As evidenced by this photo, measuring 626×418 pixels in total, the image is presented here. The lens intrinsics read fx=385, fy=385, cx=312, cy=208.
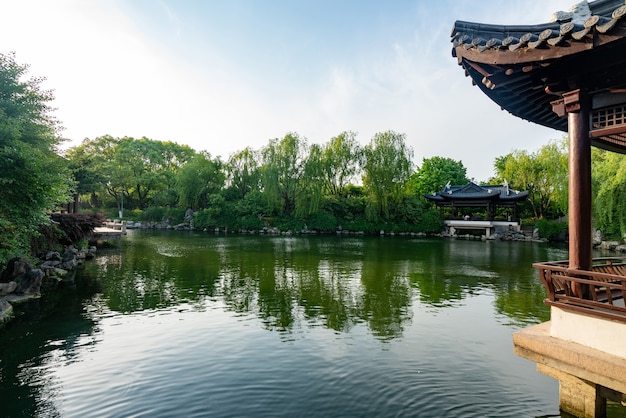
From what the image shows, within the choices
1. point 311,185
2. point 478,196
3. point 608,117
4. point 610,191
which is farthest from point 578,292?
point 311,185

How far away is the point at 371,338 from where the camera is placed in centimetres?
655

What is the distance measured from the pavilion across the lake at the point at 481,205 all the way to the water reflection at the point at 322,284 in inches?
538

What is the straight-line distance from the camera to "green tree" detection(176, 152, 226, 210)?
37175 millimetres

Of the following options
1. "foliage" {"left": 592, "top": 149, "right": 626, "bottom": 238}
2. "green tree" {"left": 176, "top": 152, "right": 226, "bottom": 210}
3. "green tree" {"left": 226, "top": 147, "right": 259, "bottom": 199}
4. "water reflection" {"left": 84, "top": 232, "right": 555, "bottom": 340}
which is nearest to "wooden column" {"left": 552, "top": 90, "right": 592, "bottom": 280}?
"water reflection" {"left": 84, "top": 232, "right": 555, "bottom": 340}

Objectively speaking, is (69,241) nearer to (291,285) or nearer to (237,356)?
(291,285)

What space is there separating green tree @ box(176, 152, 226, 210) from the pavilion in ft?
117

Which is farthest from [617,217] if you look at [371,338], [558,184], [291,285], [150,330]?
[150,330]

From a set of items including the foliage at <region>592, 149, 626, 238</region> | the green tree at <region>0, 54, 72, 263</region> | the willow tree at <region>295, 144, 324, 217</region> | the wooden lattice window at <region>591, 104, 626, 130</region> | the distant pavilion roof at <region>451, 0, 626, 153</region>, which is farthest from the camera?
the willow tree at <region>295, 144, 324, 217</region>

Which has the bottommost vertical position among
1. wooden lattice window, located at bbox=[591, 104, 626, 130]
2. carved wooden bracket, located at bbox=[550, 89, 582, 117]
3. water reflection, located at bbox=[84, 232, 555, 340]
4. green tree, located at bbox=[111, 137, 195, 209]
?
water reflection, located at bbox=[84, 232, 555, 340]

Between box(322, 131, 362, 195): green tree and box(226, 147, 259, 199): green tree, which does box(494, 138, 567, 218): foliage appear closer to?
box(322, 131, 362, 195): green tree

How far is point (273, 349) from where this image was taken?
6.05 meters

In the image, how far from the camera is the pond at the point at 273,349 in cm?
438

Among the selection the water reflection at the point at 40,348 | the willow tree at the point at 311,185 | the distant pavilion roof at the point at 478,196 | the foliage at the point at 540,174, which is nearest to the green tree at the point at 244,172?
the willow tree at the point at 311,185

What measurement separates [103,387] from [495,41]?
583 cm
